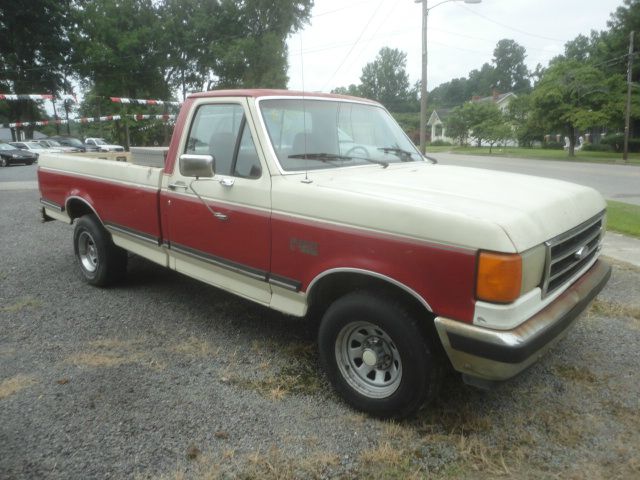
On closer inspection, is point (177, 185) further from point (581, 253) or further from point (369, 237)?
point (581, 253)

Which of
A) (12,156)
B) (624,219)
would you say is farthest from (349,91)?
(12,156)

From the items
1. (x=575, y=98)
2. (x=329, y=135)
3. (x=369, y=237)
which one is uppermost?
(x=575, y=98)

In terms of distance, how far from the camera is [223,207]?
359 centimetres

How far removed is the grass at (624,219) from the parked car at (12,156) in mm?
27512

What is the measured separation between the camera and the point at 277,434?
2.87m

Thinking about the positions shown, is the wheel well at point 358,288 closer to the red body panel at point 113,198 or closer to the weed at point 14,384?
the red body panel at point 113,198

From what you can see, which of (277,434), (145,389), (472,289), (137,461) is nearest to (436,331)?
(472,289)

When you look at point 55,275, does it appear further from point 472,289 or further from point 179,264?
point 472,289

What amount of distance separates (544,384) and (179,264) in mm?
2949

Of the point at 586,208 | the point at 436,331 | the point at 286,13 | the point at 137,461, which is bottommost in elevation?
the point at 137,461

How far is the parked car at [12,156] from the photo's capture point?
26109 millimetres

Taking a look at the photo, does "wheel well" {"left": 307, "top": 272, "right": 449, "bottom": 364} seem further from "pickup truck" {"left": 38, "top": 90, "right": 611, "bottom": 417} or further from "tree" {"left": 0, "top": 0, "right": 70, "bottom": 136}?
"tree" {"left": 0, "top": 0, "right": 70, "bottom": 136}

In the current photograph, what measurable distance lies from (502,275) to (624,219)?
7700mm

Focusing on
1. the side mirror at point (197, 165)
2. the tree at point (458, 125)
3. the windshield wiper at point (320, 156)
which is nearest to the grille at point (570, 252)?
the windshield wiper at point (320, 156)
